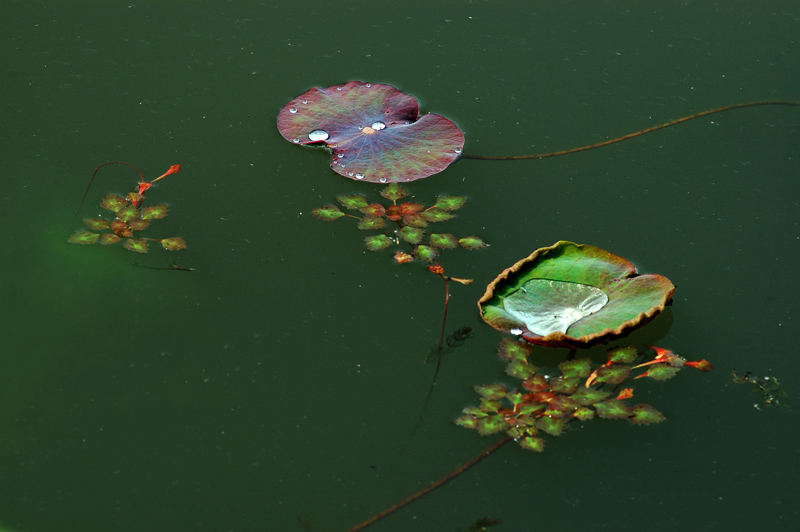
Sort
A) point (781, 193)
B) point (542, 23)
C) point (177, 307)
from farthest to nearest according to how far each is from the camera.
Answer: point (542, 23)
point (781, 193)
point (177, 307)

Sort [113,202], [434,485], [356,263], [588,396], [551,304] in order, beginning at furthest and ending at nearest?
1. [113,202]
2. [356,263]
3. [551,304]
4. [588,396]
5. [434,485]

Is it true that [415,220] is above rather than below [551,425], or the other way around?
above

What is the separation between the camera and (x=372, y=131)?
1895 millimetres

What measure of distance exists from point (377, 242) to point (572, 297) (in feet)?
1.63

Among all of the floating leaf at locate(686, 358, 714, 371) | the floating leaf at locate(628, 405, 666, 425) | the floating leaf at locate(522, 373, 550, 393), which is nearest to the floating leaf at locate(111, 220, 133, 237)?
the floating leaf at locate(522, 373, 550, 393)

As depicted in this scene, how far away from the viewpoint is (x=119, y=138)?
190 cm

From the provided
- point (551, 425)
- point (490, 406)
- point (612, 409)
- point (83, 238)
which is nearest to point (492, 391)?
point (490, 406)

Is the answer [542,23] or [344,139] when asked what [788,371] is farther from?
[542,23]

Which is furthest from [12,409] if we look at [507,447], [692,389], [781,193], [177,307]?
[781,193]

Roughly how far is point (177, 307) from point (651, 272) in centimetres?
115

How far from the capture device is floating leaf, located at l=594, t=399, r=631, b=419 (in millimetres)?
1366

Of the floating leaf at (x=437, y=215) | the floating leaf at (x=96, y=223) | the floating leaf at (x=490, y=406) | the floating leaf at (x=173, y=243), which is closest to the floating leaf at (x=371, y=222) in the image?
the floating leaf at (x=437, y=215)

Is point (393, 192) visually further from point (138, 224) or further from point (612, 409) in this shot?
point (612, 409)

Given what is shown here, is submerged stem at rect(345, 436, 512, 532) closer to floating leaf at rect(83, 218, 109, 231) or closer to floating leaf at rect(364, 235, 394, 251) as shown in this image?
floating leaf at rect(364, 235, 394, 251)
